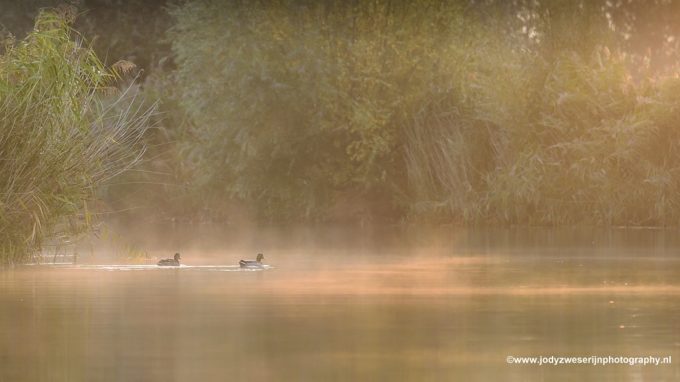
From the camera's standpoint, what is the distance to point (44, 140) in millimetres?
21219

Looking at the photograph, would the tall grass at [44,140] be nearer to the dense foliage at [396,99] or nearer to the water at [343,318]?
the water at [343,318]

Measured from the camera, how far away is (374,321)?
16812 mm

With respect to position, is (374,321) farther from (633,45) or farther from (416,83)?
(633,45)

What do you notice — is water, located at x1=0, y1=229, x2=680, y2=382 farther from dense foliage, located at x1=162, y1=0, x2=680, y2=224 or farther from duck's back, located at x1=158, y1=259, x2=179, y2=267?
dense foliage, located at x1=162, y1=0, x2=680, y2=224

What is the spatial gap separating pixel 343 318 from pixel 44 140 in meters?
5.78

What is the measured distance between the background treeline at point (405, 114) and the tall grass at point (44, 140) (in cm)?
1898

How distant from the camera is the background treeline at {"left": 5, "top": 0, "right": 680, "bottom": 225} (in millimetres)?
40500

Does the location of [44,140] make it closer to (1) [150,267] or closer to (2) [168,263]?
(2) [168,263]

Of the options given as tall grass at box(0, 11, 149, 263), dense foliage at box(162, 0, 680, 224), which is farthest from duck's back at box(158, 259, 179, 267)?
dense foliage at box(162, 0, 680, 224)

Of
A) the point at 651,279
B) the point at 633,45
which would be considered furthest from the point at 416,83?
the point at 651,279

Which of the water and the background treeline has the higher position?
the background treeline

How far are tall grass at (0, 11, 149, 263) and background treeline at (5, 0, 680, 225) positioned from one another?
18976mm

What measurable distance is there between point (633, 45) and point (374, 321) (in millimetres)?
37052

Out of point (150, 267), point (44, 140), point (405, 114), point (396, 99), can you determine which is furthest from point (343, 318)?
point (396, 99)
